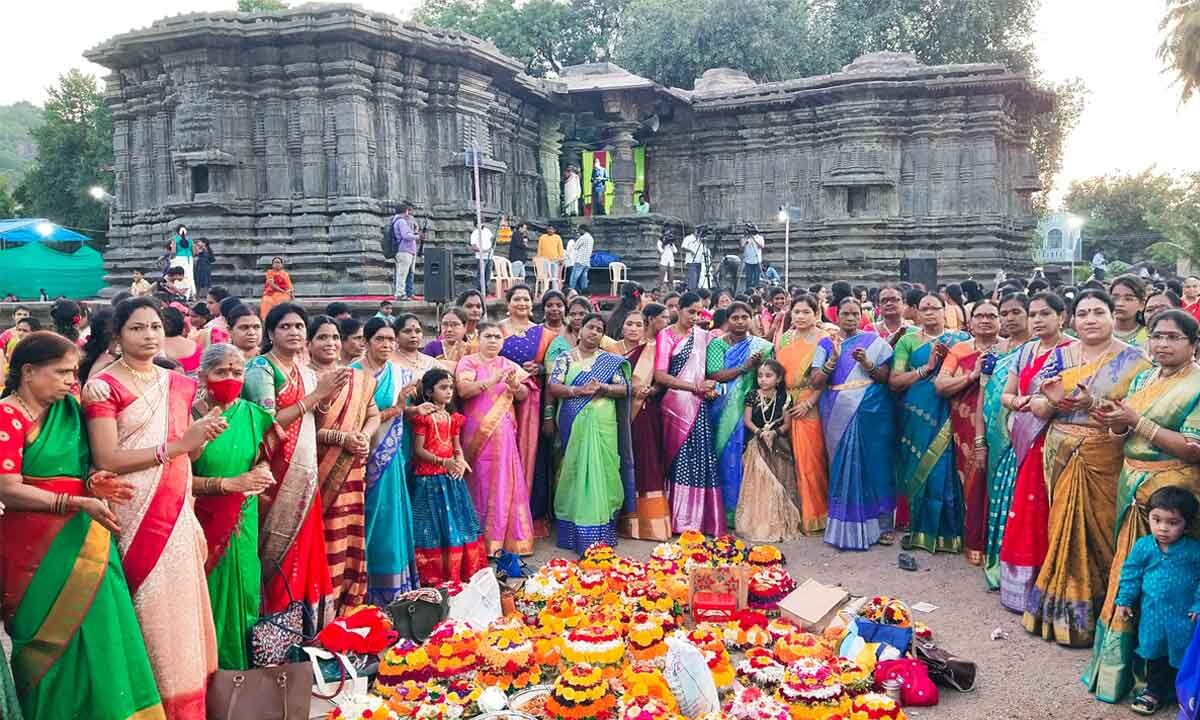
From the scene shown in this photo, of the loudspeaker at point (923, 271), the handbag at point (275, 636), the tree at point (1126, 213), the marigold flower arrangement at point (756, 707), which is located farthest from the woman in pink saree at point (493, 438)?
the tree at point (1126, 213)

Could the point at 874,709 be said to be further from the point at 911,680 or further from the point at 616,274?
the point at 616,274

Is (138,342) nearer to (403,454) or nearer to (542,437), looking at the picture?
(403,454)

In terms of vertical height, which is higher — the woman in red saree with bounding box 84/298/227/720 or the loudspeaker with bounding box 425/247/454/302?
the loudspeaker with bounding box 425/247/454/302

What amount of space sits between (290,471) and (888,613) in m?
3.01

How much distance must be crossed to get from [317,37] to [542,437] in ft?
35.5

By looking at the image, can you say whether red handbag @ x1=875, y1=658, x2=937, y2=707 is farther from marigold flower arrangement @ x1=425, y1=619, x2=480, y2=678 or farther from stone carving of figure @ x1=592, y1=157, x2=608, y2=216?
stone carving of figure @ x1=592, y1=157, x2=608, y2=216

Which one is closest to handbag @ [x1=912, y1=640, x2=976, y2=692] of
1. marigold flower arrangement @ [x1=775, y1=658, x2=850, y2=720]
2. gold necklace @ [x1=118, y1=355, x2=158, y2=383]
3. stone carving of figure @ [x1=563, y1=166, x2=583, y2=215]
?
marigold flower arrangement @ [x1=775, y1=658, x2=850, y2=720]

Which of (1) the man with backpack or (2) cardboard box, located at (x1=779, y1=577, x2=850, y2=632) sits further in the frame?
A: (1) the man with backpack

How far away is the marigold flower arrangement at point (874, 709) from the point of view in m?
3.42

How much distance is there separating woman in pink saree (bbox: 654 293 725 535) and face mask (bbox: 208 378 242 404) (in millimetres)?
3352

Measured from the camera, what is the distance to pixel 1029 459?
470 centimetres

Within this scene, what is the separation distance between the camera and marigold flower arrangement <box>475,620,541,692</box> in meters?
3.90

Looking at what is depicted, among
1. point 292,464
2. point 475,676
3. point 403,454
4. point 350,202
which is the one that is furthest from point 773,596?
point 350,202

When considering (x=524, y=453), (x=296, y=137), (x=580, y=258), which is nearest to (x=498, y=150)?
(x=580, y=258)
